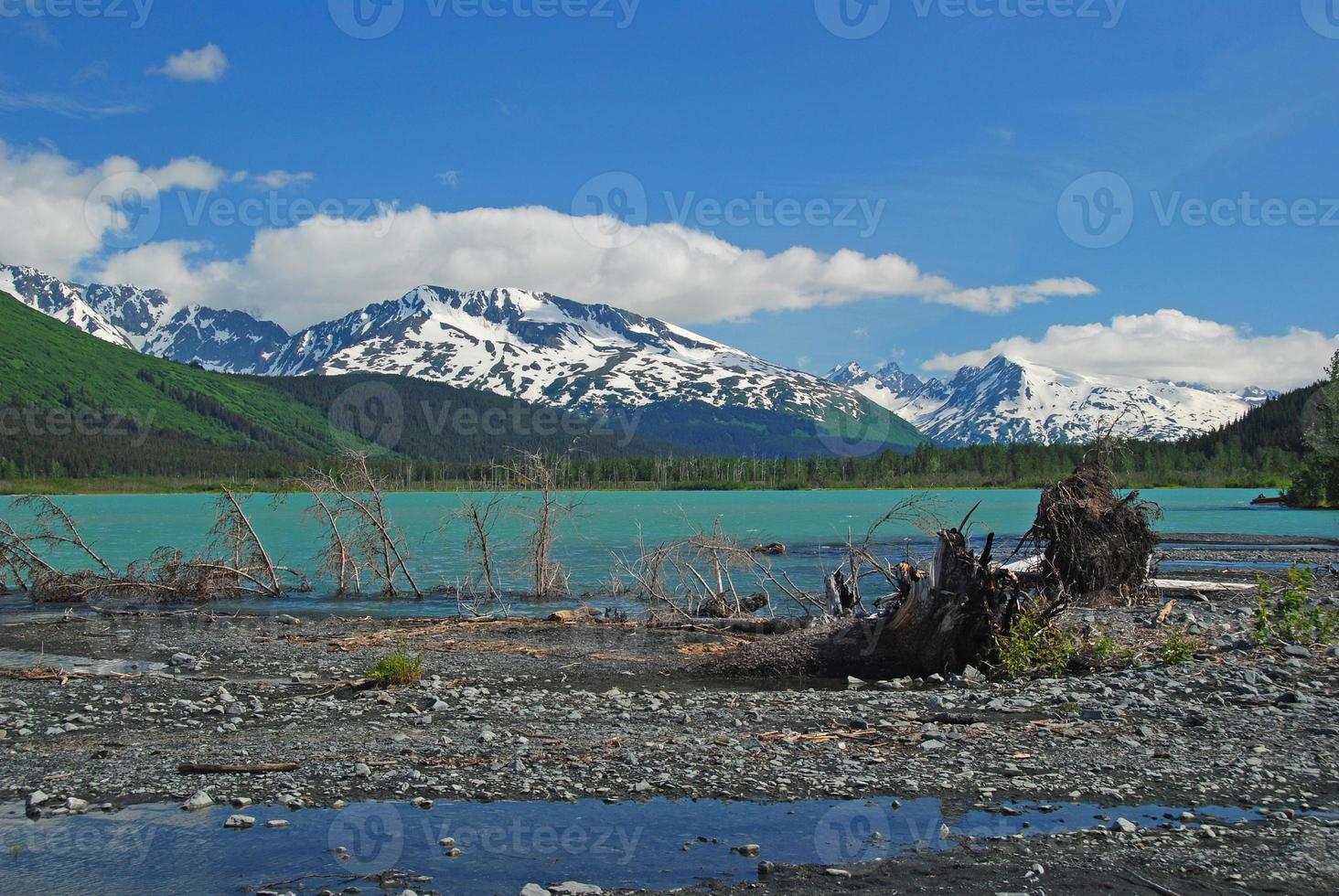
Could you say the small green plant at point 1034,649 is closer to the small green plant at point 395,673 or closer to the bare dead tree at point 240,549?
the small green plant at point 395,673

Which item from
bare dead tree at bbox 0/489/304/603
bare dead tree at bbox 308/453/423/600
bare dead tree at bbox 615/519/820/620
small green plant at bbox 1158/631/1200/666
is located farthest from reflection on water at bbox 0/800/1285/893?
bare dead tree at bbox 0/489/304/603

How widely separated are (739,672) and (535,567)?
21.3 meters

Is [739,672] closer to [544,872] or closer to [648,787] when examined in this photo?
[648,787]

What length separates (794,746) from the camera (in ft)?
45.1

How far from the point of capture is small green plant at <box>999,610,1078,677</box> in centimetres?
1888

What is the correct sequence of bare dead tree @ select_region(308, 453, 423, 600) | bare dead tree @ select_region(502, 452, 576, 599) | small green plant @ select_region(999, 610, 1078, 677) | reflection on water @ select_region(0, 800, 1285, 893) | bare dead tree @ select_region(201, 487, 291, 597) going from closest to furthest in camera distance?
reflection on water @ select_region(0, 800, 1285, 893)
small green plant @ select_region(999, 610, 1078, 677)
bare dead tree @ select_region(502, 452, 576, 599)
bare dead tree @ select_region(308, 453, 423, 600)
bare dead tree @ select_region(201, 487, 291, 597)

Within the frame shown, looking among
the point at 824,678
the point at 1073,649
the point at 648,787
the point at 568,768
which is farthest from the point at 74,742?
the point at 1073,649

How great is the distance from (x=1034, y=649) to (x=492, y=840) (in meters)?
12.5

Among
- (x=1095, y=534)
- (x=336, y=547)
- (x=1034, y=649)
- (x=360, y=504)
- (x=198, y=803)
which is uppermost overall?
(x=360, y=504)

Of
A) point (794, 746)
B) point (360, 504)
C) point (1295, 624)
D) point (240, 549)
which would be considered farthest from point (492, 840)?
point (240, 549)

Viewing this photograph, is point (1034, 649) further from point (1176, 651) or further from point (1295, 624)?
point (1295, 624)

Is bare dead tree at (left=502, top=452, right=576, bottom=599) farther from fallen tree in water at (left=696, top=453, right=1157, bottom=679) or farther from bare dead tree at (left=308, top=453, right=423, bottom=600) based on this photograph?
fallen tree in water at (left=696, top=453, right=1157, bottom=679)

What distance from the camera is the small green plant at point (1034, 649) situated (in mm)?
18875

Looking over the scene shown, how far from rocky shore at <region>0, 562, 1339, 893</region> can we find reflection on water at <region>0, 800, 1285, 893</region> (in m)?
0.34
